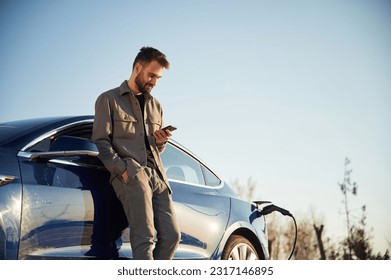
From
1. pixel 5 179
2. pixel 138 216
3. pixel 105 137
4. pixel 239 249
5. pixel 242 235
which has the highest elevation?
pixel 105 137

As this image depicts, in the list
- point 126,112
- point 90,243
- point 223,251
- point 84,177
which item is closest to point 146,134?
point 126,112

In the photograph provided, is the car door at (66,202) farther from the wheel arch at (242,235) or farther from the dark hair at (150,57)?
the wheel arch at (242,235)

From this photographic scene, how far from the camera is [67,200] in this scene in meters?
3.10

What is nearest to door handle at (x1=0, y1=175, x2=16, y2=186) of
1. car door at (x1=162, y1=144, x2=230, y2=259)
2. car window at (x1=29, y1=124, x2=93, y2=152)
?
car window at (x1=29, y1=124, x2=93, y2=152)

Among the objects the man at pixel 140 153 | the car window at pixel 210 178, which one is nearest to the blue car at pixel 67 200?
the man at pixel 140 153

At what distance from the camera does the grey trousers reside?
3.28m

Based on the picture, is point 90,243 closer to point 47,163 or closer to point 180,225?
point 47,163

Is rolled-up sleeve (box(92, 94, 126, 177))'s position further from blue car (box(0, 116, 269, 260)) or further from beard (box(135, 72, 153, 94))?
beard (box(135, 72, 153, 94))

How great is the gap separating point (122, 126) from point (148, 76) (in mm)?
370

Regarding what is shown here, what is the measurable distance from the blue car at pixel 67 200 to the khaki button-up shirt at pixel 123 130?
12 centimetres

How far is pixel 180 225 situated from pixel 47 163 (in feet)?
3.59

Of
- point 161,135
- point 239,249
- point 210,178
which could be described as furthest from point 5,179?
point 239,249

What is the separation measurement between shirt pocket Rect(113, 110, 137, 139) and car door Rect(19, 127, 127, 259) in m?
0.18

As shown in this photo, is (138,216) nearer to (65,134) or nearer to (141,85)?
(65,134)
